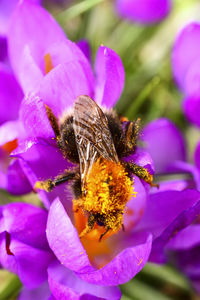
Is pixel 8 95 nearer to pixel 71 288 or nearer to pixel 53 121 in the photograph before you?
pixel 53 121

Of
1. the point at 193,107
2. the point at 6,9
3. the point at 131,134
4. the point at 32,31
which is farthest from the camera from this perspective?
the point at 6,9

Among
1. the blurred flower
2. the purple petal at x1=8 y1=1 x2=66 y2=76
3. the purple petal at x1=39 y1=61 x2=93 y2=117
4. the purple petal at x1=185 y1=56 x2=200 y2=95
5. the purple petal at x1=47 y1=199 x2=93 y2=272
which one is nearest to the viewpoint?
the purple petal at x1=47 y1=199 x2=93 y2=272

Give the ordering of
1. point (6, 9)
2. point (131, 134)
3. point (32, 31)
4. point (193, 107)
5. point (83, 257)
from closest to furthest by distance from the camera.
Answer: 1. point (83, 257)
2. point (131, 134)
3. point (32, 31)
4. point (193, 107)
5. point (6, 9)

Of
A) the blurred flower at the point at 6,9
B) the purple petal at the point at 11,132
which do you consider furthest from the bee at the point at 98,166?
the blurred flower at the point at 6,9

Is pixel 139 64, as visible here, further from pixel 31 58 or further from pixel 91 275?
pixel 91 275

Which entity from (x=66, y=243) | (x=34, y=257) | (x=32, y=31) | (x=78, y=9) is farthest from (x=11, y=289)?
(x=78, y=9)

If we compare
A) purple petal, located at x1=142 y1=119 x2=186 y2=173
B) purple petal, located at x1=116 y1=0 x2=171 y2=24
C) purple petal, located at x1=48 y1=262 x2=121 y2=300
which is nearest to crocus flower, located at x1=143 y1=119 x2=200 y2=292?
purple petal, located at x1=142 y1=119 x2=186 y2=173

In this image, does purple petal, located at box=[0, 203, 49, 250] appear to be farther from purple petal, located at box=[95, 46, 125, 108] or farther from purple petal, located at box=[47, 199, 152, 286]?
purple petal, located at box=[95, 46, 125, 108]
